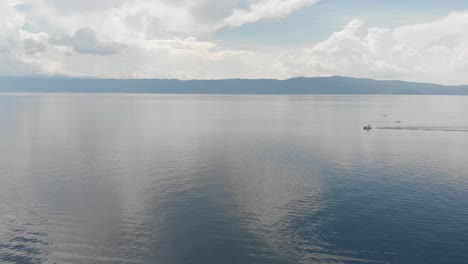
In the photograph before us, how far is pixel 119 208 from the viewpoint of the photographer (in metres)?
66.4

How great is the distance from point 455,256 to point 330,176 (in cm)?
4007

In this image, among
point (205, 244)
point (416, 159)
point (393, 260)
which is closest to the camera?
point (393, 260)

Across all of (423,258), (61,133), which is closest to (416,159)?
(423,258)

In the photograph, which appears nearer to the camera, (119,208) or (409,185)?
(119,208)

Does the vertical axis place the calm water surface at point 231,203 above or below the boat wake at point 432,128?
below

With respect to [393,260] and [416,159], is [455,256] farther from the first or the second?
[416,159]

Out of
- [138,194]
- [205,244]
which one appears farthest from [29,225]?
[205,244]

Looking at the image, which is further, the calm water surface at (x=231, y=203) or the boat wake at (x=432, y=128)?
the boat wake at (x=432, y=128)

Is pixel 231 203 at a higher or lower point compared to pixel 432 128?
lower

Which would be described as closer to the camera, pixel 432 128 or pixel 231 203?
pixel 231 203

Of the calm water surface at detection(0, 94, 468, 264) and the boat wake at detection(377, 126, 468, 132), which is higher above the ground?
the boat wake at detection(377, 126, 468, 132)

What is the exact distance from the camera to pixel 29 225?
193 feet

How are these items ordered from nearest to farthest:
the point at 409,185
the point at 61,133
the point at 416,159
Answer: the point at 409,185 < the point at 416,159 < the point at 61,133

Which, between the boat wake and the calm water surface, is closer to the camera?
the calm water surface
